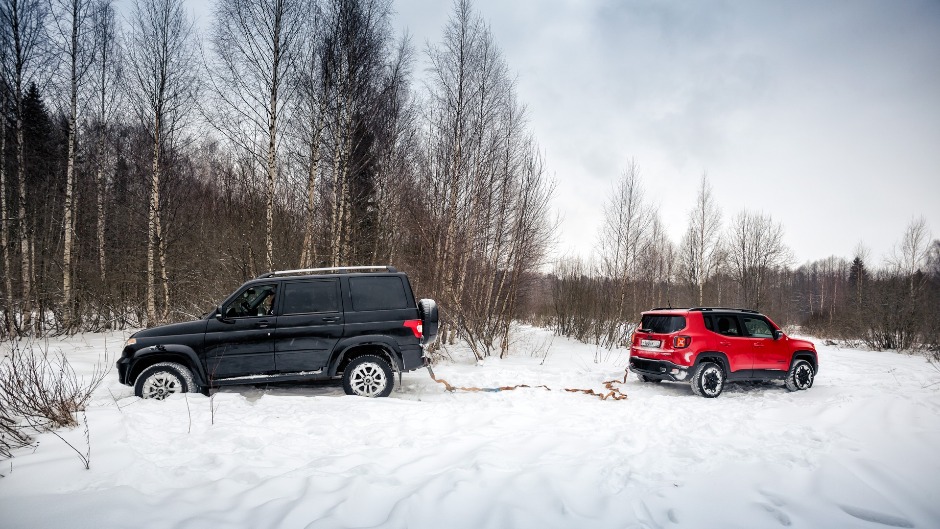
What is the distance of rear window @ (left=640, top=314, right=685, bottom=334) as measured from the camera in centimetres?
769

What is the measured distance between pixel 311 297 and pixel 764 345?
8.73m

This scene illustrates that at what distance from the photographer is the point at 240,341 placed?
20.1ft

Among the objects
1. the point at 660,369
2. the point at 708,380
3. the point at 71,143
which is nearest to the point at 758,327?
the point at 708,380

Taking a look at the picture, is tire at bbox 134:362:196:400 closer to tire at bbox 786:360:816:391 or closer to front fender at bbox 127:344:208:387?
front fender at bbox 127:344:208:387

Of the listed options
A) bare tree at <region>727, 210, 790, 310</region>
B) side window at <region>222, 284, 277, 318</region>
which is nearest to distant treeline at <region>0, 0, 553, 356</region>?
side window at <region>222, 284, 277, 318</region>

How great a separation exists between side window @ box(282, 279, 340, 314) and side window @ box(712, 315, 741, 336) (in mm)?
7173

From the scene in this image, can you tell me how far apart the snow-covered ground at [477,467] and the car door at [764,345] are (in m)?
2.19

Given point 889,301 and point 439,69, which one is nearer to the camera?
point 439,69

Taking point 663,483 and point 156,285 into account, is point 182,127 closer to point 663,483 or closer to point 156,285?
point 156,285

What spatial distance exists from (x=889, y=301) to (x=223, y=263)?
2764cm

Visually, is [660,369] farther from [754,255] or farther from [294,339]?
[754,255]

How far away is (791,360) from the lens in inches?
324

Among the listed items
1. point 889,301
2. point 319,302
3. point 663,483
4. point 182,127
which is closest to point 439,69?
point 182,127

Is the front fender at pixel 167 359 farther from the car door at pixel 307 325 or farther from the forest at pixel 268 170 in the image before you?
the forest at pixel 268 170
